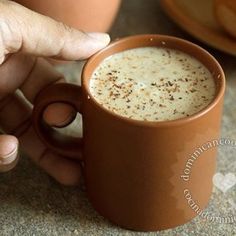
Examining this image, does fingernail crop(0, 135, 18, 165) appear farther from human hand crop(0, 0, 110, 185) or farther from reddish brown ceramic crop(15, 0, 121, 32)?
reddish brown ceramic crop(15, 0, 121, 32)

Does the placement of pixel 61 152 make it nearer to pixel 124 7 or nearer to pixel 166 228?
pixel 166 228

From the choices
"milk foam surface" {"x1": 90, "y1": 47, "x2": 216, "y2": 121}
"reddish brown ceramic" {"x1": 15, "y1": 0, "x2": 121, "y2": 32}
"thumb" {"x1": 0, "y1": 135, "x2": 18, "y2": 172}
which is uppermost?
"milk foam surface" {"x1": 90, "y1": 47, "x2": 216, "y2": 121}

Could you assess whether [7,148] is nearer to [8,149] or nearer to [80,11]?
[8,149]

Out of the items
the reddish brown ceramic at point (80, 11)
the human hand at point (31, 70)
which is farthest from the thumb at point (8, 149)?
the reddish brown ceramic at point (80, 11)

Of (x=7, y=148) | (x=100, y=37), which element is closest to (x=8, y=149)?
(x=7, y=148)

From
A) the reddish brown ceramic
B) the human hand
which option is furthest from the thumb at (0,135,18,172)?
the reddish brown ceramic

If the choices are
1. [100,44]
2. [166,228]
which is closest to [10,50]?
[100,44]

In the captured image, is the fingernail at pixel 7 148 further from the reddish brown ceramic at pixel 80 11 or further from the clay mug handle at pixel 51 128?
the reddish brown ceramic at pixel 80 11
